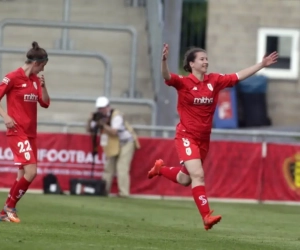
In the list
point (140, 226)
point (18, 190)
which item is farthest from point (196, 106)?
point (18, 190)

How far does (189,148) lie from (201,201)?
668mm

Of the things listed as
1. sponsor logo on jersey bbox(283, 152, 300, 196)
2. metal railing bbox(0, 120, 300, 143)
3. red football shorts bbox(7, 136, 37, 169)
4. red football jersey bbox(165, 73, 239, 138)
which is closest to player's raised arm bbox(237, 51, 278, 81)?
red football jersey bbox(165, 73, 239, 138)

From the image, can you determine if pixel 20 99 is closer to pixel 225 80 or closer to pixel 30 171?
pixel 30 171

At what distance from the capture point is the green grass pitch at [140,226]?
34.6 ft

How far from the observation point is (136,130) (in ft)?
74.0

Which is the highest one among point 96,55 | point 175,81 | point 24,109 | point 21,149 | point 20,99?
point 96,55

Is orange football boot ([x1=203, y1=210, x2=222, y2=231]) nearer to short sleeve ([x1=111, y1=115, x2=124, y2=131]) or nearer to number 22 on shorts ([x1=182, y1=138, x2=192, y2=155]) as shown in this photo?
number 22 on shorts ([x1=182, y1=138, x2=192, y2=155])

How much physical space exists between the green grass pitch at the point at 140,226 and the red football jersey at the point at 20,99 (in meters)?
1.14

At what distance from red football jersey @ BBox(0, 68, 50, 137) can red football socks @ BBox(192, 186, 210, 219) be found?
215 cm

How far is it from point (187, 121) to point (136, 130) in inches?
392

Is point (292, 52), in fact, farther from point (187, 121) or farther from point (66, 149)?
point (187, 121)

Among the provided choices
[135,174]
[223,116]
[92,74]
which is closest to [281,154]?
[135,174]

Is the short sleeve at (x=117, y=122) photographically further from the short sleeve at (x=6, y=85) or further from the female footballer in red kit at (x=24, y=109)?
the short sleeve at (x=6, y=85)

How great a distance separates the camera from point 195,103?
1255cm
